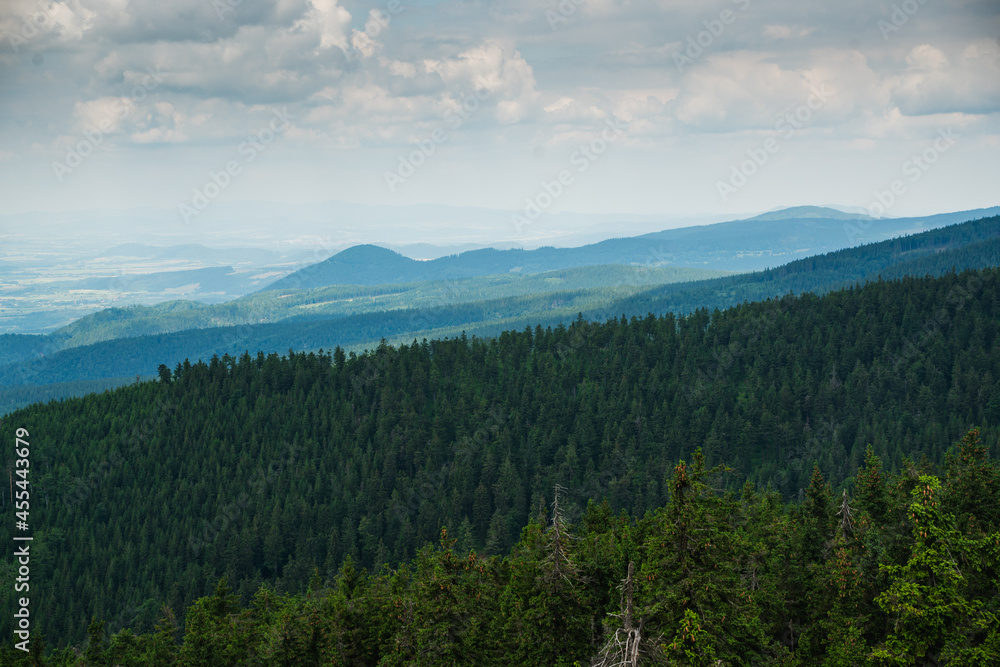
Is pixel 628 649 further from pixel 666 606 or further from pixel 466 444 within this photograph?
pixel 466 444

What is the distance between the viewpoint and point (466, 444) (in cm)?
16750

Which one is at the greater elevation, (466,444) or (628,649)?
(628,649)

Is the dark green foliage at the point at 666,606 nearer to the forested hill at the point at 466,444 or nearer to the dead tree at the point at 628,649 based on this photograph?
the dead tree at the point at 628,649

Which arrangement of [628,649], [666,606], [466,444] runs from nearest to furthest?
[628,649] < [666,606] < [466,444]

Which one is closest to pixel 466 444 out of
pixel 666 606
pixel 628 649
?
pixel 666 606

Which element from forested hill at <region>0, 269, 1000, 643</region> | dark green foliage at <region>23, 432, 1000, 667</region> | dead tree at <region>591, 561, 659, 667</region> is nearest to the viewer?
dead tree at <region>591, 561, 659, 667</region>

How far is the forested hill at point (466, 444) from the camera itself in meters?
141

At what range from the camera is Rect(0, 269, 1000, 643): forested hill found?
14100 centimetres

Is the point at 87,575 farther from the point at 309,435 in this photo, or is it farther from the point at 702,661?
the point at 702,661

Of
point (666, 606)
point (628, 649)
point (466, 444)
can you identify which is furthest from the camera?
point (466, 444)

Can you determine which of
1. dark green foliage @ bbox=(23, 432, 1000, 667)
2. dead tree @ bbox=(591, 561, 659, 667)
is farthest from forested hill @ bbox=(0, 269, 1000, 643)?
dead tree @ bbox=(591, 561, 659, 667)

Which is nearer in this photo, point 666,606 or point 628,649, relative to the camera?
point 628,649

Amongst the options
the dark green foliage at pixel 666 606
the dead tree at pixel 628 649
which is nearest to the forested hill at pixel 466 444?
the dark green foliage at pixel 666 606

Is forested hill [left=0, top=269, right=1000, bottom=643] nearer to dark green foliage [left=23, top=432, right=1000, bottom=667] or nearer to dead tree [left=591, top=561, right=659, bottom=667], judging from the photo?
dark green foliage [left=23, top=432, right=1000, bottom=667]
